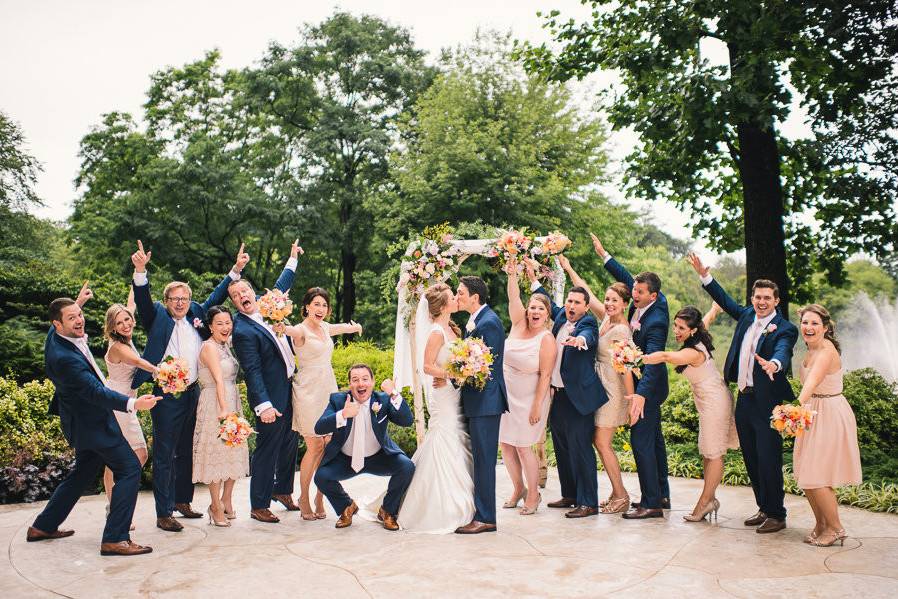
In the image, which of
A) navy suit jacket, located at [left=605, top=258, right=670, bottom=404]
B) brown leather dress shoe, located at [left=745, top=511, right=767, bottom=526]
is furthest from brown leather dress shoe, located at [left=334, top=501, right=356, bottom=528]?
brown leather dress shoe, located at [left=745, top=511, right=767, bottom=526]

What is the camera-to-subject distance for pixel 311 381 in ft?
23.3

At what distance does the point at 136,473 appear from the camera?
18.9 feet

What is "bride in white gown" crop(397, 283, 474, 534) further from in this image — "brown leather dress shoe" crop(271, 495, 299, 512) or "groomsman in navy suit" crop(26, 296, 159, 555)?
"groomsman in navy suit" crop(26, 296, 159, 555)

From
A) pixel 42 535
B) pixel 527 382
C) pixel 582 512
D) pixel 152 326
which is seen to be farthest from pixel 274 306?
pixel 582 512

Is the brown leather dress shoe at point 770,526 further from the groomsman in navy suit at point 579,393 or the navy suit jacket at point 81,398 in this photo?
the navy suit jacket at point 81,398

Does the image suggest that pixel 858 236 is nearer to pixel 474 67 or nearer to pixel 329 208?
pixel 474 67

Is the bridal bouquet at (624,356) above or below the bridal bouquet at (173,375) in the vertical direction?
above

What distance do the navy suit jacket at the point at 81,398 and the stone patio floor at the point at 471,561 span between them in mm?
865

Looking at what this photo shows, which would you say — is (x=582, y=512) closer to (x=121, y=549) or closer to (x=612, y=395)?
(x=612, y=395)

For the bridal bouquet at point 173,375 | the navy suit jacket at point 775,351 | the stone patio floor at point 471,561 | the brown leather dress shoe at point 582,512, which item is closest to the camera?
the stone patio floor at point 471,561

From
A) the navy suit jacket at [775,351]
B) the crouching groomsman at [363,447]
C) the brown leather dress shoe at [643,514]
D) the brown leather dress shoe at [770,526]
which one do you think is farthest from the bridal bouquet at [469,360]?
the brown leather dress shoe at [770,526]

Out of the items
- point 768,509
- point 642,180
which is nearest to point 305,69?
point 642,180

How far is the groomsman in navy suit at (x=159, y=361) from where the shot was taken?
6.49m

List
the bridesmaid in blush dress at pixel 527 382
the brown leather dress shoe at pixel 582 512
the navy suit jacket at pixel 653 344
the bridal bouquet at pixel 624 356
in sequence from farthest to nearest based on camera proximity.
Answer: the bridesmaid in blush dress at pixel 527 382 → the brown leather dress shoe at pixel 582 512 → the navy suit jacket at pixel 653 344 → the bridal bouquet at pixel 624 356
